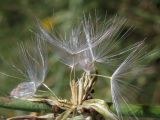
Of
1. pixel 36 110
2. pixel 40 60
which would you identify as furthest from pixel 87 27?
pixel 36 110

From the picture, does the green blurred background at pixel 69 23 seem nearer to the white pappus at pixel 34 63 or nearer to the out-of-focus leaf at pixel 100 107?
the white pappus at pixel 34 63

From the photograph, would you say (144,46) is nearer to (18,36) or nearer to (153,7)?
(153,7)

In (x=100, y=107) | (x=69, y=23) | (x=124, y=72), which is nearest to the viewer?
(x=100, y=107)

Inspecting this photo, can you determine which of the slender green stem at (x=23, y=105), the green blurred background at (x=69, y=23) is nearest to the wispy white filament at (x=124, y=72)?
the slender green stem at (x=23, y=105)

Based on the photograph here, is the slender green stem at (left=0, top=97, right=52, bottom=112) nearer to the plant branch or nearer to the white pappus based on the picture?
the plant branch

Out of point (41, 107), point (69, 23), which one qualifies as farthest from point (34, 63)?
point (69, 23)

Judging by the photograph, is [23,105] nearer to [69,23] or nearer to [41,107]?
[41,107]

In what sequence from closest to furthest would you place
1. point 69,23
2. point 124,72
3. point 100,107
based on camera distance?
point 100,107, point 124,72, point 69,23

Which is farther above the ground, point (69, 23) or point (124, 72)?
point (69, 23)
